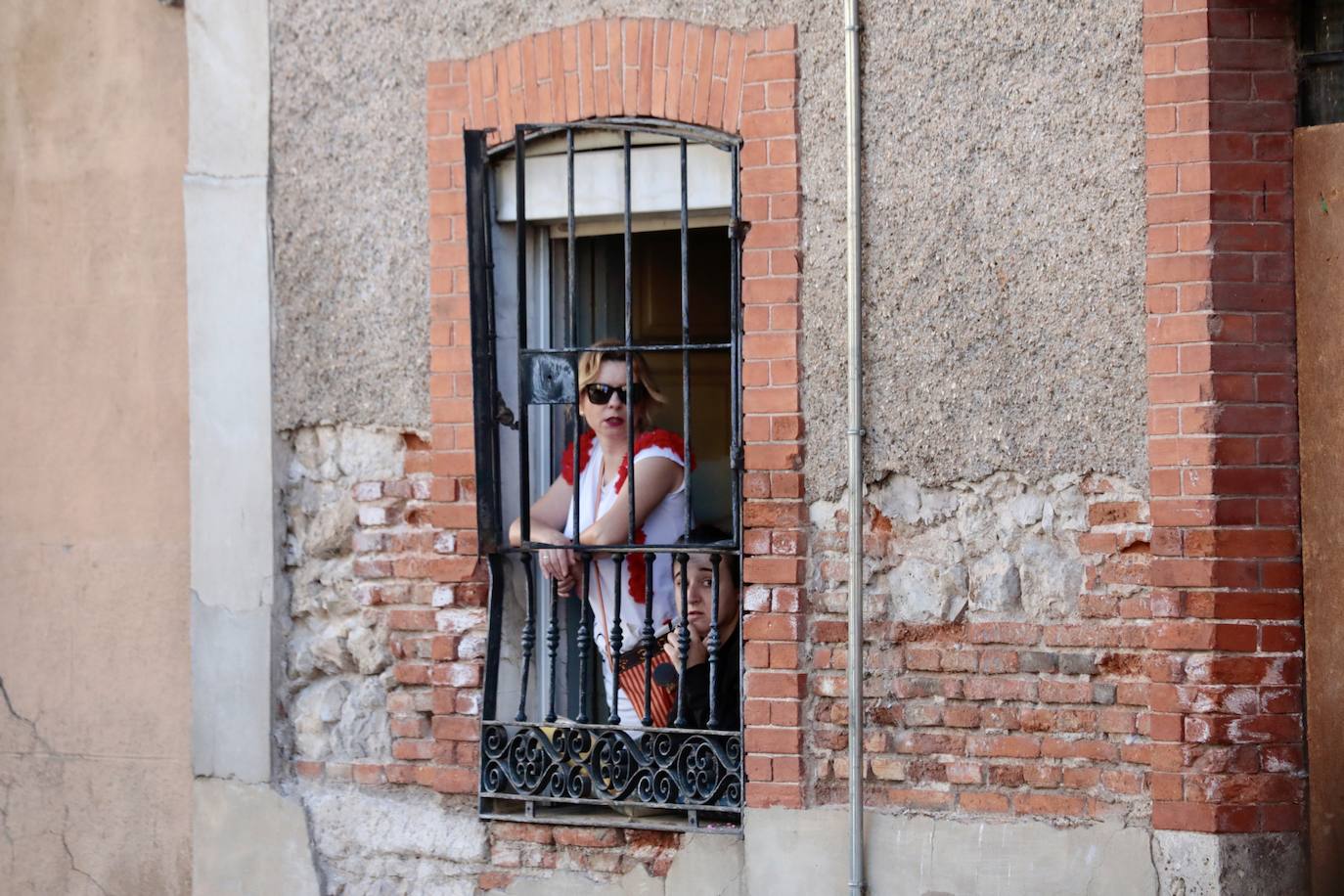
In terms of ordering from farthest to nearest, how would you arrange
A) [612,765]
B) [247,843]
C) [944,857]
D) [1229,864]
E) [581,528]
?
[247,843] < [581,528] < [612,765] < [944,857] < [1229,864]

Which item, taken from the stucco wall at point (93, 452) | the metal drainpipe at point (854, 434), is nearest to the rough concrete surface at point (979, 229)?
the metal drainpipe at point (854, 434)

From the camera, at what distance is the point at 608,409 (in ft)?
17.6

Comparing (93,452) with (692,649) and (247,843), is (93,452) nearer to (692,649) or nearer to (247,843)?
(247,843)

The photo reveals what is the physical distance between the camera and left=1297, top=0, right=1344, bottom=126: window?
457 cm

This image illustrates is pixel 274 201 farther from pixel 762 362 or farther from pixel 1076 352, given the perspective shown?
pixel 1076 352

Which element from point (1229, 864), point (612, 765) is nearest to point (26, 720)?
point (612, 765)

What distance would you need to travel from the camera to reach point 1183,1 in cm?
452

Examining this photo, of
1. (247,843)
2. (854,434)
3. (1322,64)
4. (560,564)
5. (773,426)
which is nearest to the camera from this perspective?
(1322,64)

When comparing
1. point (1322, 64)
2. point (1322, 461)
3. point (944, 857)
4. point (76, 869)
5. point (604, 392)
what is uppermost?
point (1322, 64)

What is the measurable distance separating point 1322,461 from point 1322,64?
3.72ft

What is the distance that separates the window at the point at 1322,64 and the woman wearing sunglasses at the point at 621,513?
2158 millimetres

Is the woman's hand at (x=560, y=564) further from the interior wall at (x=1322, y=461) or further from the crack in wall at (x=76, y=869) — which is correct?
the interior wall at (x=1322, y=461)

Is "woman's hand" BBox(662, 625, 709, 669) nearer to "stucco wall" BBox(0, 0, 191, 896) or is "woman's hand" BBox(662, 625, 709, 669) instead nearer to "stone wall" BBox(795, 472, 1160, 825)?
"stone wall" BBox(795, 472, 1160, 825)

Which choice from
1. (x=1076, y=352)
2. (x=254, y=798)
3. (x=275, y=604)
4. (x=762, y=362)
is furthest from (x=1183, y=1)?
(x=254, y=798)
